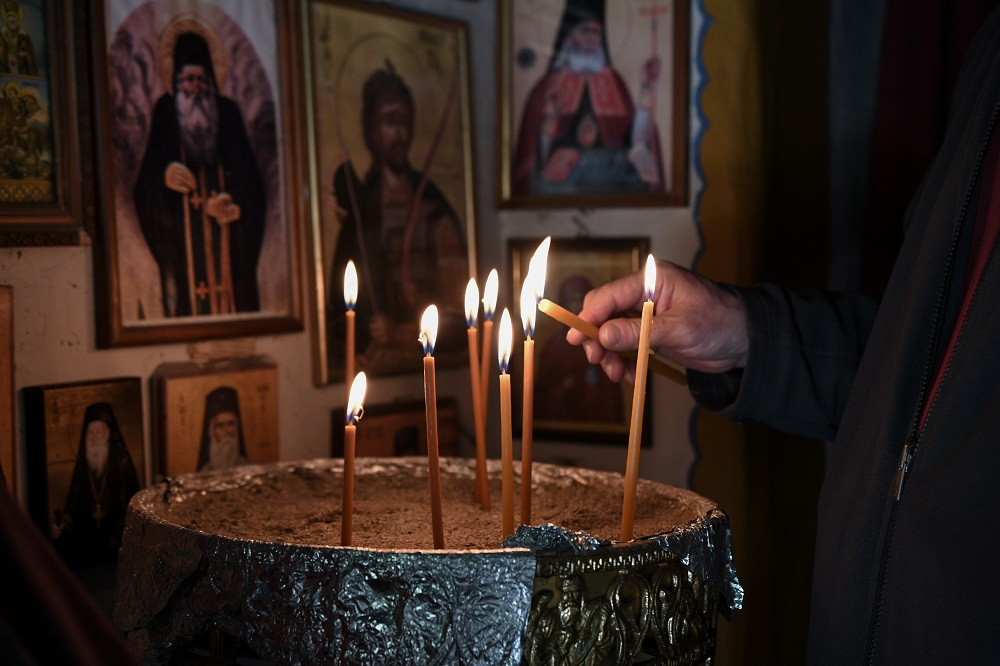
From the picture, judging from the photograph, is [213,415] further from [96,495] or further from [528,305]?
[528,305]

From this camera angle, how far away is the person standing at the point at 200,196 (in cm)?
112

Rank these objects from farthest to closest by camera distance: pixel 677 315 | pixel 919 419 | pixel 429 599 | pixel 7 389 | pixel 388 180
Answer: pixel 388 180 → pixel 677 315 → pixel 7 389 → pixel 919 419 → pixel 429 599

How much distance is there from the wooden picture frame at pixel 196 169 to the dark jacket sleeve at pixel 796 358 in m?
0.57

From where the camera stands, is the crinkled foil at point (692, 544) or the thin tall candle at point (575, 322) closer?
the crinkled foil at point (692, 544)

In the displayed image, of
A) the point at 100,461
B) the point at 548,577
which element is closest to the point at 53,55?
the point at 100,461

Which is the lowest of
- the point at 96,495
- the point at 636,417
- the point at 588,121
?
the point at 96,495

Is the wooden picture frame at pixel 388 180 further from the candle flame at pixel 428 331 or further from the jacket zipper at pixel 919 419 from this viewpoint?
the jacket zipper at pixel 919 419

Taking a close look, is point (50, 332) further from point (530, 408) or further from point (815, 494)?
point (815, 494)

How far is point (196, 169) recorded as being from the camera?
1163mm

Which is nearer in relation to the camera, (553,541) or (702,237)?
(553,541)

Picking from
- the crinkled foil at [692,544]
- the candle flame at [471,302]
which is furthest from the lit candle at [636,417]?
the candle flame at [471,302]

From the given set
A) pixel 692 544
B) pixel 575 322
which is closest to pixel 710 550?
pixel 692 544

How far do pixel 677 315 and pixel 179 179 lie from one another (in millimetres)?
575

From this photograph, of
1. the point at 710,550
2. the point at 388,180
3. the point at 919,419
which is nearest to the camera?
the point at 710,550
